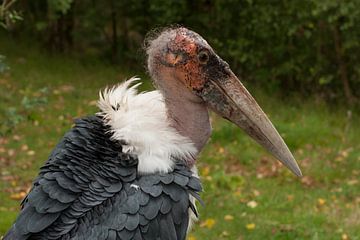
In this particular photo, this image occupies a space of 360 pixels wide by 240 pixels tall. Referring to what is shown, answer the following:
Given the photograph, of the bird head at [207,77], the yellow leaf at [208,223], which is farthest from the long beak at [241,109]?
the yellow leaf at [208,223]

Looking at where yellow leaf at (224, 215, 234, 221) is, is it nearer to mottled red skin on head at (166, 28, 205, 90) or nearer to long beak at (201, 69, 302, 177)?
long beak at (201, 69, 302, 177)

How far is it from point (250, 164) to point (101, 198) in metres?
4.90

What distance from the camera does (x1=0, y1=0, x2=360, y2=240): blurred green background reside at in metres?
6.53

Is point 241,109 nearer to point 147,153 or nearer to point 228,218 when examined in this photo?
point 147,153

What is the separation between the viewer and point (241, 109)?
3775 mm

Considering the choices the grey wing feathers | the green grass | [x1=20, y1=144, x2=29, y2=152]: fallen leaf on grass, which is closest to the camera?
the grey wing feathers

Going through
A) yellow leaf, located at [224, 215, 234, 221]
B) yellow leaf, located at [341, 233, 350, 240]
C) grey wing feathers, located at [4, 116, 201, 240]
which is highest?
grey wing feathers, located at [4, 116, 201, 240]

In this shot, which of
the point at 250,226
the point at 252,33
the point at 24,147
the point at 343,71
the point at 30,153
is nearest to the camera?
the point at 250,226

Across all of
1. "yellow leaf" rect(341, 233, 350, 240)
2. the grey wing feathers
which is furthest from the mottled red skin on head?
"yellow leaf" rect(341, 233, 350, 240)

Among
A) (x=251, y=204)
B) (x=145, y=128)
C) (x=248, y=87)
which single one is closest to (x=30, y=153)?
(x=251, y=204)

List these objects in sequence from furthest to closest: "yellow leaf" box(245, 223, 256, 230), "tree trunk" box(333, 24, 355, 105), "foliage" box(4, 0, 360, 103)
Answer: "tree trunk" box(333, 24, 355, 105) → "foliage" box(4, 0, 360, 103) → "yellow leaf" box(245, 223, 256, 230)

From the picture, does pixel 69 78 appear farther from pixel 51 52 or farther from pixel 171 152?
pixel 171 152

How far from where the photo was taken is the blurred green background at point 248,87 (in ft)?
21.4

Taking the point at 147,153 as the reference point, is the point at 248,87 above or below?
below
